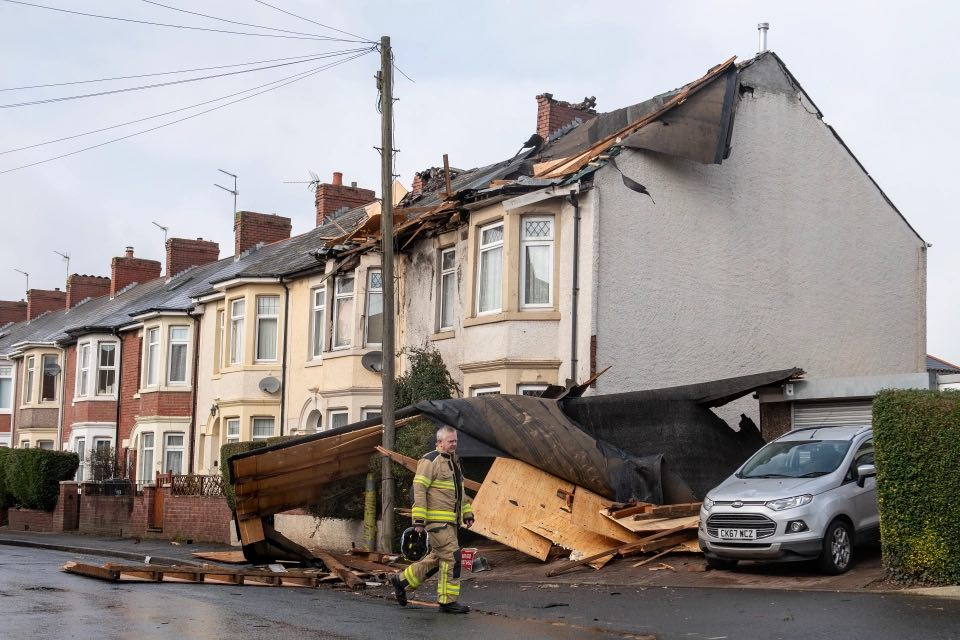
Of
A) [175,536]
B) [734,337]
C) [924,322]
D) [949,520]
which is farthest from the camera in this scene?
[175,536]

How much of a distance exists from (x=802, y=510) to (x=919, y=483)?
1392 mm

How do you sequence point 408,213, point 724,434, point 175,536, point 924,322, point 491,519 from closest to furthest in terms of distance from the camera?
point 491,519 → point 724,434 → point 408,213 → point 924,322 → point 175,536

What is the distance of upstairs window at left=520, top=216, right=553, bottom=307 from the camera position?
69.0 ft

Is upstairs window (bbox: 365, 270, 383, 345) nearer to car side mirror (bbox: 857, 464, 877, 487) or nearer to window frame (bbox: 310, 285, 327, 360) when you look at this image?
window frame (bbox: 310, 285, 327, 360)

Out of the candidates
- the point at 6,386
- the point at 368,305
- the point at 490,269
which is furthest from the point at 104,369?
the point at 490,269

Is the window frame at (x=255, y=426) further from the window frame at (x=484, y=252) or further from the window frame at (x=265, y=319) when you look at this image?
the window frame at (x=484, y=252)

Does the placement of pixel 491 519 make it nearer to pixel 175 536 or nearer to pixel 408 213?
pixel 408 213

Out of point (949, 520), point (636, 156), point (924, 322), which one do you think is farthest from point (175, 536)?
point (949, 520)

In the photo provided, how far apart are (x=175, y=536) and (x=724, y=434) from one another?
1466 cm

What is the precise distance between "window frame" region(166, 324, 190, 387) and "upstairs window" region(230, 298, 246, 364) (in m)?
3.48

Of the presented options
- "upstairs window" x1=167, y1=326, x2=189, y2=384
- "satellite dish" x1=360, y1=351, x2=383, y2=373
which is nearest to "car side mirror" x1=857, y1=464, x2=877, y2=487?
"satellite dish" x1=360, y1=351, x2=383, y2=373

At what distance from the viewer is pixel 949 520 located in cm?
1202

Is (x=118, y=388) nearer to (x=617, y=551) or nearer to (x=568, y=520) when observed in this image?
(x=568, y=520)

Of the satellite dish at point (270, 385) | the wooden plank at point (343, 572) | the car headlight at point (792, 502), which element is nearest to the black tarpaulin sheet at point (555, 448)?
the wooden plank at point (343, 572)
